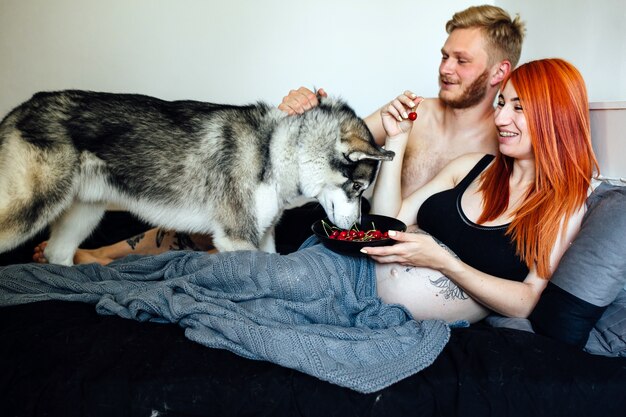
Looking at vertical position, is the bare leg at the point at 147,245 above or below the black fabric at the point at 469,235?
below

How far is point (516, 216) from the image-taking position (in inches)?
72.2

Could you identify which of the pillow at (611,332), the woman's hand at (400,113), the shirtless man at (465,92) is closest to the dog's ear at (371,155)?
the woman's hand at (400,113)

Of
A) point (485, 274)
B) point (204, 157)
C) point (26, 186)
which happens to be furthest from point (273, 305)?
point (26, 186)

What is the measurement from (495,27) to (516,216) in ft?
3.73

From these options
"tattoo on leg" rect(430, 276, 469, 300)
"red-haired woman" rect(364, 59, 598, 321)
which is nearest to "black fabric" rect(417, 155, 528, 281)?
"red-haired woman" rect(364, 59, 598, 321)

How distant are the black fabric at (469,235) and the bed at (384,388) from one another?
0.20 meters

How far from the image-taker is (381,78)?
3.61 m

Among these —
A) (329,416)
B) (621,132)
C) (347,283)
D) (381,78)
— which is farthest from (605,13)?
(329,416)

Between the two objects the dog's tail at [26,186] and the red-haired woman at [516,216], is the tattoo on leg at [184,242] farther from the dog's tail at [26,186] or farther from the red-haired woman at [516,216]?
the red-haired woman at [516,216]

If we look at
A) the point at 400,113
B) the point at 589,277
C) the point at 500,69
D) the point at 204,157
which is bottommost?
the point at 589,277

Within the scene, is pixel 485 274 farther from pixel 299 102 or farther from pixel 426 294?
pixel 299 102

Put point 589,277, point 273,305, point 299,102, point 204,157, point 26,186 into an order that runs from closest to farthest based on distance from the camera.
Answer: point 589,277
point 273,305
point 26,186
point 204,157
point 299,102

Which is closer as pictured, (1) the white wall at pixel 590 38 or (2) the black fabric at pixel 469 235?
(2) the black fabric at pixel 469 235

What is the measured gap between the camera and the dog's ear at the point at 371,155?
6.88 ft
